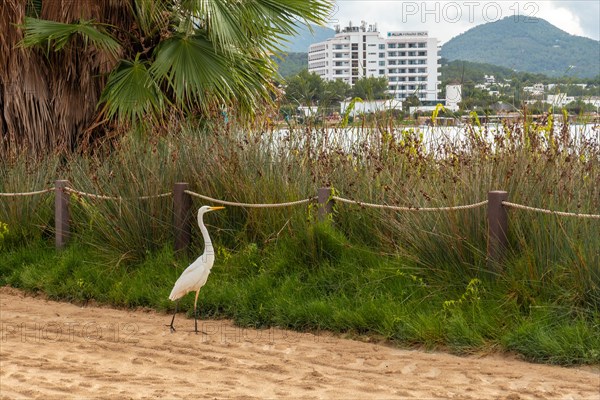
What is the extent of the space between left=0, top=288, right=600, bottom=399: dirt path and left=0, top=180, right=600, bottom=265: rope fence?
3.66 feet

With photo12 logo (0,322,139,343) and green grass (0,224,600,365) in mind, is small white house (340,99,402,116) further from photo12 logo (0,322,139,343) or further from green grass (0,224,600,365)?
photo12 logo (0,322,139,343)

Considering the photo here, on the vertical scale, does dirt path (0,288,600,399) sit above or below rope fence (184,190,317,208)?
below

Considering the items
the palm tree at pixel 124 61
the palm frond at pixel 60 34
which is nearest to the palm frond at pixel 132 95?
the palm tree at pixel 124 61

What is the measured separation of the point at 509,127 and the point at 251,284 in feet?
8.74

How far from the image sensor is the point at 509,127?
830 centimetres

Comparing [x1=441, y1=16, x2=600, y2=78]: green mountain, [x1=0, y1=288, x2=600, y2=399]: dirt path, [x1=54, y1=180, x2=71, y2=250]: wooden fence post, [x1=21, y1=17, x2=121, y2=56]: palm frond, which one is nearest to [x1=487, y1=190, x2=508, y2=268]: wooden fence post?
[x1=0, y1=288, x2=600, y2=399]: dirt path

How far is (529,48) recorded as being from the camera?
204ft

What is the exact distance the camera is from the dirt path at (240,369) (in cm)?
573

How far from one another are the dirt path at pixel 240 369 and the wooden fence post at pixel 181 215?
1.51 meters

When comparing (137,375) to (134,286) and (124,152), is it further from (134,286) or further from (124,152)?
(124,152)

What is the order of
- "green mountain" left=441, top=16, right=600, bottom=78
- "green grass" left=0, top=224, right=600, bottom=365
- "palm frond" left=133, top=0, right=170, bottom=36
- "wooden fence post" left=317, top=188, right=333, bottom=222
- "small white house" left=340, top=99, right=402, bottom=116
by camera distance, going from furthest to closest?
"green mountain" left=441, top=16, right=600, bottom=78 < "palm frond" left=133, top=0, right=170, bottom=36 < "small white house" left=340, top=99, right=402, bottom=116 < "wooden fence post" left=317, top=188, right=333, bottom=222 < "green grass" left=0, top=224, right=600, bottom=365

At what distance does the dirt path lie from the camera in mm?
5727

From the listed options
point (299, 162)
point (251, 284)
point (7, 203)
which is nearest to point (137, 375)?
point (251, 284)

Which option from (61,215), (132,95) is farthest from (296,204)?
(132,95)
